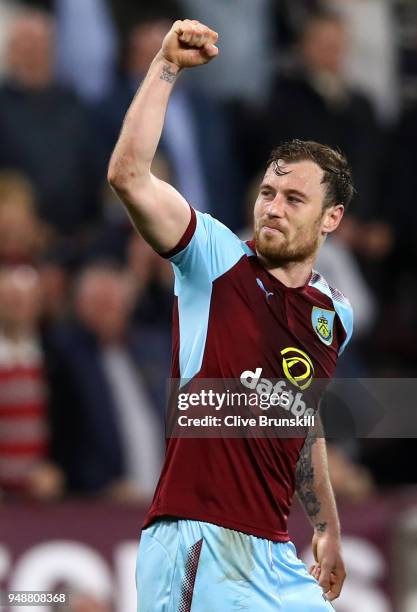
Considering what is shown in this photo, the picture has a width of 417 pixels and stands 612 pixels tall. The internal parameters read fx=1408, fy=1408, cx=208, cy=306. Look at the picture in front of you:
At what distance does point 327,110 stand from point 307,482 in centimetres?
572

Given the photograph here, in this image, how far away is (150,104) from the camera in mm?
4480

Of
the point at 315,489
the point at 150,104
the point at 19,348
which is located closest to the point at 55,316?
the point at 19,348

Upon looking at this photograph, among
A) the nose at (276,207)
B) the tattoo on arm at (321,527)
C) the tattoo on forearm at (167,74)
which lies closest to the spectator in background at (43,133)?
the tattoo on arm at (321,527)

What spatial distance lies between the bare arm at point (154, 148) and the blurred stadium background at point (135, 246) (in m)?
3.33

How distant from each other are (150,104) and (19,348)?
400 centimetres

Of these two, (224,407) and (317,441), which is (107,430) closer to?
(317,441)

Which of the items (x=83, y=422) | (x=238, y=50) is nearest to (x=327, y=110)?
(x=238, y=50)

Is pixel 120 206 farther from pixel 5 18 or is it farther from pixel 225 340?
pixel 225 340

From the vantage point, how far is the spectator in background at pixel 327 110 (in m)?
10.4

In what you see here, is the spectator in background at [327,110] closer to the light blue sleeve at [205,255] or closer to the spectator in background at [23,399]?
the spectator in background at [23,399]

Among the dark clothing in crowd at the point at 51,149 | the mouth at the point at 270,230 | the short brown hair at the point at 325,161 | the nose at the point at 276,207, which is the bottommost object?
the dark clothing in crowd at the point at 51,149

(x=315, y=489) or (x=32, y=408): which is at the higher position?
(x=315, y=489)

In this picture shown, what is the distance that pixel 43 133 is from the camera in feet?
31.7

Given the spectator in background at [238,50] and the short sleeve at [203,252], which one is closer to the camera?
the short sleeve at [203,252]
